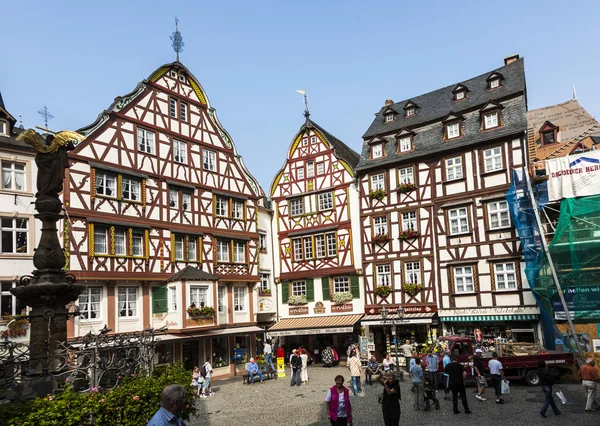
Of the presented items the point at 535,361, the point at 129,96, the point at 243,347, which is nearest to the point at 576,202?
the point at 535,361

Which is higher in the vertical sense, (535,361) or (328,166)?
(328,166)

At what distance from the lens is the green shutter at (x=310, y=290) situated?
3209 cm

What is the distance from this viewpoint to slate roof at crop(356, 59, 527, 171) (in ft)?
87.8

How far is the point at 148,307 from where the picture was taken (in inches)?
Result: 981

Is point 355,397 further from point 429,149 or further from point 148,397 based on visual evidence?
point 429,149

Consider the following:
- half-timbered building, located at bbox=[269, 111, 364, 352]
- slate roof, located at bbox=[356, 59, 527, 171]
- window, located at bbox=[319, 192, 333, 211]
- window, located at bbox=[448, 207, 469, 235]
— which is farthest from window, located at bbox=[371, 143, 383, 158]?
window, located at bbox=[448, 207, 469, 235]

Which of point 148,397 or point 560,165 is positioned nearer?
point 148,397

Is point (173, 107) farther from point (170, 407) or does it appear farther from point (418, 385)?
point (170, 407)

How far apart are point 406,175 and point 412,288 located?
20.5 feet

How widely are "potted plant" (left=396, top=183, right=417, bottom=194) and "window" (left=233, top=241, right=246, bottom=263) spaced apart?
9.44 meters

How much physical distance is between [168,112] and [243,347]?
13690 millimetres

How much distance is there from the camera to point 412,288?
2817 centimetres

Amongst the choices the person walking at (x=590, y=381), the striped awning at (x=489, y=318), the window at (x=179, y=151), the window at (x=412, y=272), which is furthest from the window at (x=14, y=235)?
the person walking at (x=590, y=381)

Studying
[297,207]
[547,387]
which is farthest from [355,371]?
[297,207]
